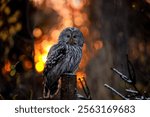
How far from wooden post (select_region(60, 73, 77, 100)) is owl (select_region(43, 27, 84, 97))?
566 mm

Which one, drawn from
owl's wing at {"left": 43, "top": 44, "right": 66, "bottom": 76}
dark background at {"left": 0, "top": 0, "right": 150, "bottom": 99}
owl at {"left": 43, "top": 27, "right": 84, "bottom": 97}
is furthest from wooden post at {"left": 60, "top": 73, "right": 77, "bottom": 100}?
dark background at {"left": 0, "top": 0, "right": 150, "bottom": 99}

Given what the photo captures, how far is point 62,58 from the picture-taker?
386 centimetres

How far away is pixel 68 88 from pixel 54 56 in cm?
78

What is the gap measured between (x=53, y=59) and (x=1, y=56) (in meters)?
0.55

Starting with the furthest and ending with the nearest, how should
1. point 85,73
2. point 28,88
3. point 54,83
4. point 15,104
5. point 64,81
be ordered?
point 85,73 → point 28,88 → point 15,104 → point 54,83 → point 64,81

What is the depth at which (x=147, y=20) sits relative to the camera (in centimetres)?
527

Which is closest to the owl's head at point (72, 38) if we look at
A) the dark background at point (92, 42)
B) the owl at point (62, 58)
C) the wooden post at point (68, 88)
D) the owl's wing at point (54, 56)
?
the owl at point (62, 58)

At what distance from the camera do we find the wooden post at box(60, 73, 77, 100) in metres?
3.03

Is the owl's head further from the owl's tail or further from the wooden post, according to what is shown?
the wooden post

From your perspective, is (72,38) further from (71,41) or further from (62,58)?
(62,58)

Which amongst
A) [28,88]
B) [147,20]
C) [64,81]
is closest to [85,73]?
[147,20]

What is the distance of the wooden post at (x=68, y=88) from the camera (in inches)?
119

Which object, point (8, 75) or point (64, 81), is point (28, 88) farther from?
point (64, 81)

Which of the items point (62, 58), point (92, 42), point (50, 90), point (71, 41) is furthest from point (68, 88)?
point (92, 42)
